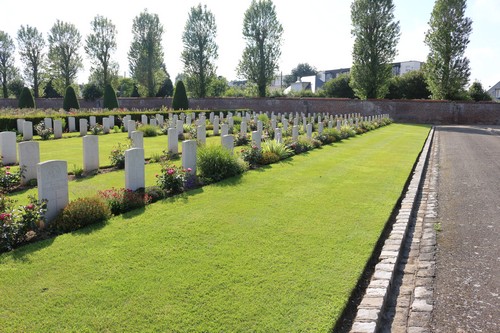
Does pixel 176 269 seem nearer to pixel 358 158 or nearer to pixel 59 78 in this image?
pixel 358 158

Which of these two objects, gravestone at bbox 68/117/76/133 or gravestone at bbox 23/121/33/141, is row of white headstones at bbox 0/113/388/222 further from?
gravestone at bbox 68/117/76/133

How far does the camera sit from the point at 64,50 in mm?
51625

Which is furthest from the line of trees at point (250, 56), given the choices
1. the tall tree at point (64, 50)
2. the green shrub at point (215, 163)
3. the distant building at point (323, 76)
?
the green shrub at point (215, 163)

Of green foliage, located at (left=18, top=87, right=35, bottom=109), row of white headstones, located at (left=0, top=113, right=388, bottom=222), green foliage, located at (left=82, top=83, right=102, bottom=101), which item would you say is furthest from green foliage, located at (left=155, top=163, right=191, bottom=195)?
green foliage, located at (left=82, top=83, right=102, bottom=101)

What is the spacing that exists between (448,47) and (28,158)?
1526 inches

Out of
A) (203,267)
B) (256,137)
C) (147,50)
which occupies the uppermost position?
(147,50)

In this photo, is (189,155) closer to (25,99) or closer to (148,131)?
(148,131)

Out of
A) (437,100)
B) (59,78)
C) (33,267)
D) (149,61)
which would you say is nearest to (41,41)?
(59,78)

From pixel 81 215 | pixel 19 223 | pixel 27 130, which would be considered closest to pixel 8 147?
pixel 81 215

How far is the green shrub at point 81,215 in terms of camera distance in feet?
16.5

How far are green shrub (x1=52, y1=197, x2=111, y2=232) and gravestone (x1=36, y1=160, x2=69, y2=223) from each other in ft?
0.44

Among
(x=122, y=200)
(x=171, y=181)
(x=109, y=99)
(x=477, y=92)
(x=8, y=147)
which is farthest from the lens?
(x=477, y=92)

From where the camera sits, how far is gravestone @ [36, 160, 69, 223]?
5094mm

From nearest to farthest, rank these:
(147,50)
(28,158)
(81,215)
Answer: (81,215) < (28,158) < (147,50)
